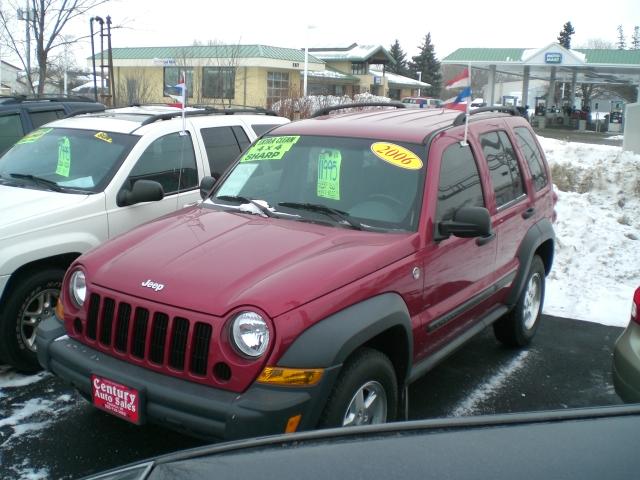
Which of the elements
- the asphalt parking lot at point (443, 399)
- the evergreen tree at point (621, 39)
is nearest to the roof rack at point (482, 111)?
the asphalt parking lot at point (443, 399)

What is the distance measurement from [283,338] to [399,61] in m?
84.5

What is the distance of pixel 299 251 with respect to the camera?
3559mm

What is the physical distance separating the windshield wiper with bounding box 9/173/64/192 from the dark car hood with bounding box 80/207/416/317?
166cm

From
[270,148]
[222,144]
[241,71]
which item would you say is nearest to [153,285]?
[270,148]

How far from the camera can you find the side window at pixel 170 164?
5.68m

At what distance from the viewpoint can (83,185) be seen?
5.38 metres

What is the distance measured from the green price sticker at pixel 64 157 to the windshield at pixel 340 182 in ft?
5.37

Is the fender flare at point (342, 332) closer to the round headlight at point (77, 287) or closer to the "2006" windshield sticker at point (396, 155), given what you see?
the "2006" windshield sticker at point (396, 155)

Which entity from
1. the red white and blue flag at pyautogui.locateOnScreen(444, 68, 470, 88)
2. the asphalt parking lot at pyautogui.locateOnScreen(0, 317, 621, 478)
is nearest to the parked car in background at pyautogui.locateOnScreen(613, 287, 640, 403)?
the asphalt parking lot at pyautogui.locateOnScreen(0, 317, 621, 478)

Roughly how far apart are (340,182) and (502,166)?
4.97ft

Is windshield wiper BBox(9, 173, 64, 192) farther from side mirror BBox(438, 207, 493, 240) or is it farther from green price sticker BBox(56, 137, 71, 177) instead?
side mirror BBox(438, 207, 493, 240)

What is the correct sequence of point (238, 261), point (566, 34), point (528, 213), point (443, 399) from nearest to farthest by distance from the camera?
1. point (238, 261)
2. point (443, 399)
3. point (528, 213)
4. point (566, 34)

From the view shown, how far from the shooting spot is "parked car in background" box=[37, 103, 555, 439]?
3082 mm

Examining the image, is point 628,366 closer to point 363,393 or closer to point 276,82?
point 363,393
